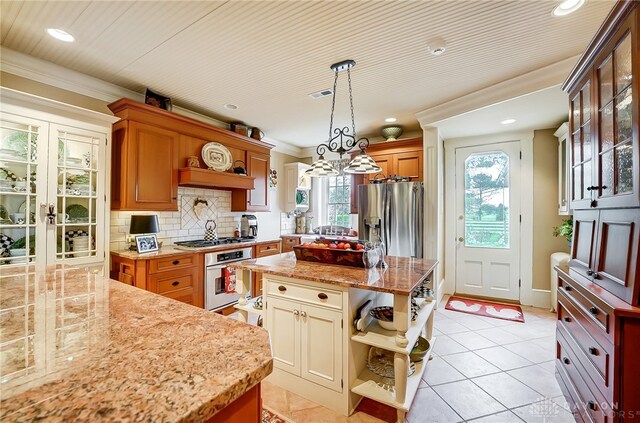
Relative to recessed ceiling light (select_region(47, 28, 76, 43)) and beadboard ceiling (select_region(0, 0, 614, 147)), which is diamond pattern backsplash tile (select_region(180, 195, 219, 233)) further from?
recessed ceiling light (select_region(47, 28, 76, 43))

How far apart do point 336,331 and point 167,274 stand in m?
2.07

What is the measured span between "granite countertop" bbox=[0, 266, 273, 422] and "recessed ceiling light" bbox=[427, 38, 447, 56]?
238 centimetres

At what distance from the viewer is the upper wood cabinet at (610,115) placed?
1.33m

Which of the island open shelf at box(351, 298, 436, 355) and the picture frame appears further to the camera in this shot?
the picture frame

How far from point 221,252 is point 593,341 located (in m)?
3.39

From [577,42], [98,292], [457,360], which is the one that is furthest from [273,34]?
[457,360]

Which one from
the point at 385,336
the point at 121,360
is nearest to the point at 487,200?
the point at 385,336

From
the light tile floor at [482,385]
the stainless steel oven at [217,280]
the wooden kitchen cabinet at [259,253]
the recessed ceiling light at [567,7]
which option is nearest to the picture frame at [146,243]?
the stainless steel oven at [217,280]

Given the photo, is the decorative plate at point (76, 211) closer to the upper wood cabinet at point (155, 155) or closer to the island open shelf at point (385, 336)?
the upper wood cabinet at point (155, 155)

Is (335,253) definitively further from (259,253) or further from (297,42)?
(259,253)

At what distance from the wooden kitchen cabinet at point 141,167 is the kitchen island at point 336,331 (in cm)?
160

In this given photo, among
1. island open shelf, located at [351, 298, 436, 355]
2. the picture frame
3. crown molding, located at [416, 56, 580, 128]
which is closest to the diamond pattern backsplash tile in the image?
the picture frame

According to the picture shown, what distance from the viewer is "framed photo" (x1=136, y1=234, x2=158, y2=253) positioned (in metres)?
2.90

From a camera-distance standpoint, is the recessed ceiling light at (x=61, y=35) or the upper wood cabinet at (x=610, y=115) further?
the recessed ceiling light at (x=61, y=35)
